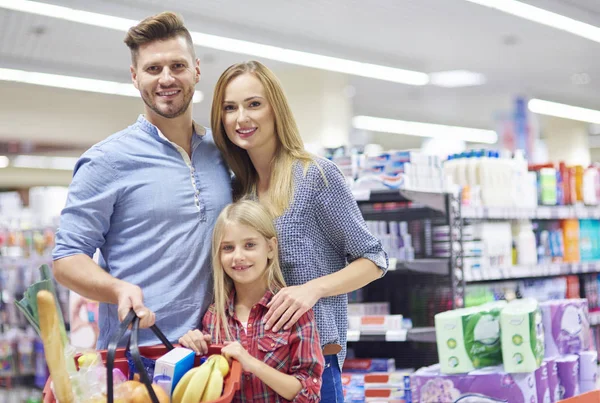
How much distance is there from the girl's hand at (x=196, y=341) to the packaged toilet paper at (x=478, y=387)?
68.2 inches

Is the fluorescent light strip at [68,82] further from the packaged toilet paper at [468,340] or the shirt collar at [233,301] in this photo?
the shirt collar at [233,301]

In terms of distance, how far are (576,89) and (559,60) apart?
2834 millimetres

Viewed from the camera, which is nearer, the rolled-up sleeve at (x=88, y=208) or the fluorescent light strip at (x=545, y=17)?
the rolled-up sleeve at (x=88, y=208)

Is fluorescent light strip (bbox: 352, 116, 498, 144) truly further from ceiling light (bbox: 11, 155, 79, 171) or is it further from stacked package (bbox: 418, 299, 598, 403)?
stacked package (bbox: 418, 299, 598, 403)

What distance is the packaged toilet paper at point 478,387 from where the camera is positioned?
10.6 feet

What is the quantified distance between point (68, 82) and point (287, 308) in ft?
33.9

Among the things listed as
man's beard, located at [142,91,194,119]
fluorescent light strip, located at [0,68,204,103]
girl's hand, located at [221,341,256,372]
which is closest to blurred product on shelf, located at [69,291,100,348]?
man's beard, located at [142,91,194,119]

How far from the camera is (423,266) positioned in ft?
13.8

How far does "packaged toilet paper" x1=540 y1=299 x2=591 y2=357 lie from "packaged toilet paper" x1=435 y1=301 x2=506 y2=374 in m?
0.53

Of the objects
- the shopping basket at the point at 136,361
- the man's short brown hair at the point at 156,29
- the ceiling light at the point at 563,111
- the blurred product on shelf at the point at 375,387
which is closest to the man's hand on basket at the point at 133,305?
the shopping basket at the point at 136,361

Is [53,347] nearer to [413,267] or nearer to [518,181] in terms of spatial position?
[413,267]

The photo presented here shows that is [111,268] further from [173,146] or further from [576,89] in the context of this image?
[576,89]

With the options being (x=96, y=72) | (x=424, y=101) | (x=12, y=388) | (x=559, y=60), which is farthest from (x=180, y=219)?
(x=424, y=101)

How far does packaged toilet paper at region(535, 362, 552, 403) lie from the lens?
3.39m
